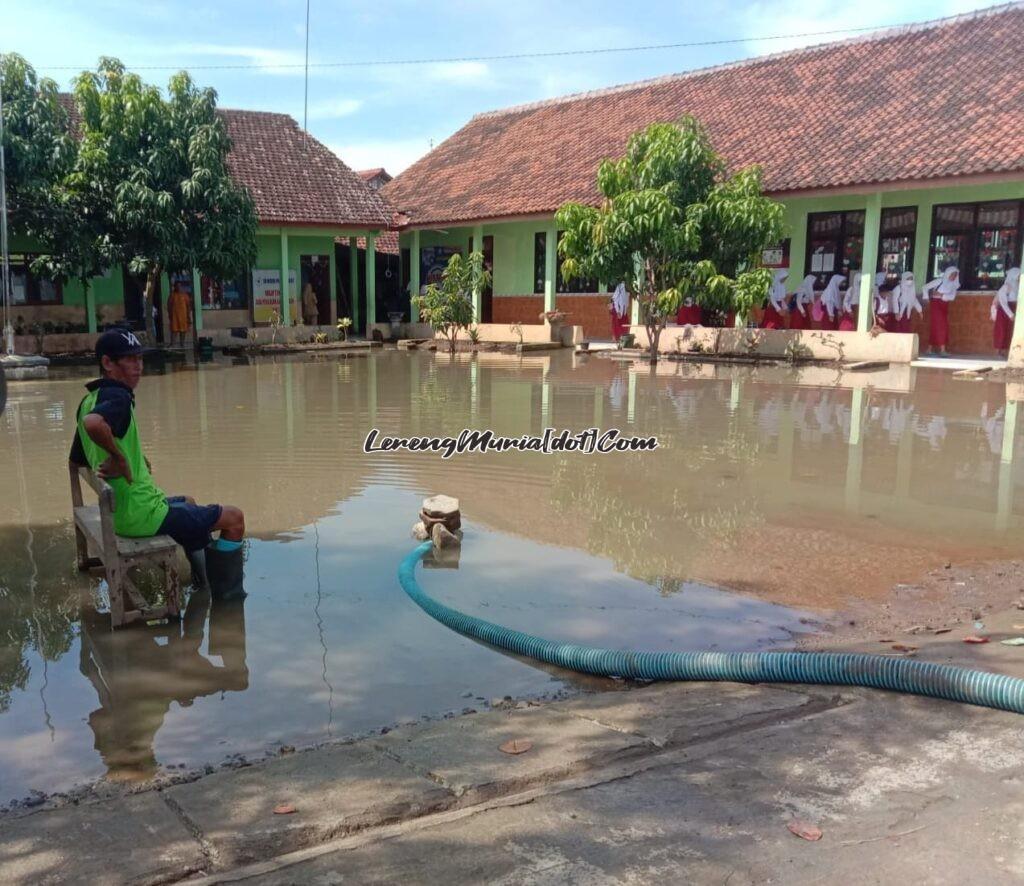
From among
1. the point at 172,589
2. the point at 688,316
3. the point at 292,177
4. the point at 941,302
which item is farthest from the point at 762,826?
the point at 292,177

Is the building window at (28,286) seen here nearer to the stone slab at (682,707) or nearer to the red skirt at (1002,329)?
the red skirt at (1002,329)

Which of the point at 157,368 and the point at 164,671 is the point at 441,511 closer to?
the point at 164,671

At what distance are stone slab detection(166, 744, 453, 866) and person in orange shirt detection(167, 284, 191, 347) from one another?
21.7 metres

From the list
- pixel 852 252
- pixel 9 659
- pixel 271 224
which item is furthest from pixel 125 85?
pixel 9 659

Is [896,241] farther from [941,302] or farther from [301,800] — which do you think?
[301,800]

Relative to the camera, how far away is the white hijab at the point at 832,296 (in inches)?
808

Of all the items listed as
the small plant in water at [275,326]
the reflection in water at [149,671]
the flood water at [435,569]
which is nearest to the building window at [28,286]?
the small plant in water at [275,326]

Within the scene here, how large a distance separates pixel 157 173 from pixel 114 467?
16.6 metres

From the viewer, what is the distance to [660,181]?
18.6m

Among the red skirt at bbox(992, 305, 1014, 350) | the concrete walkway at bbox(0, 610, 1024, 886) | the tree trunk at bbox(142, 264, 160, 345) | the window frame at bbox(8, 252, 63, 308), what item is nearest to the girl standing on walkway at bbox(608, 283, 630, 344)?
the red skirt at bbox(992, 305, 1014, 350)

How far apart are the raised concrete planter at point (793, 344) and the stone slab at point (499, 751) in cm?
1656

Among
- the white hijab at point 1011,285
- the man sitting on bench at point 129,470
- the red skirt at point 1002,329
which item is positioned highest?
the white hijab at point 1011,285

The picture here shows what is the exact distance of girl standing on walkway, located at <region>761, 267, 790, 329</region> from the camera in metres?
21.6

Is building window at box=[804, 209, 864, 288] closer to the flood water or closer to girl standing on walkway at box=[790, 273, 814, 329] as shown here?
girl standing on walkway at box=[790, 273, 814, 329]
